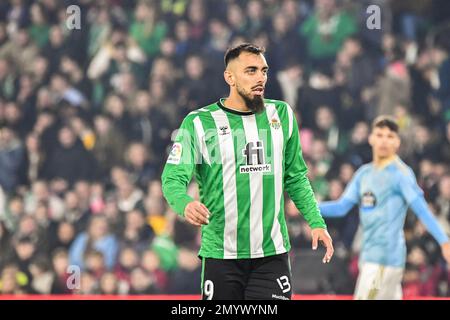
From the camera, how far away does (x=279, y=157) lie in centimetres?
486

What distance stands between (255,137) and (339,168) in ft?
17.8

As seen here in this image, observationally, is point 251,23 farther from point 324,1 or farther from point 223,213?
point 223,213

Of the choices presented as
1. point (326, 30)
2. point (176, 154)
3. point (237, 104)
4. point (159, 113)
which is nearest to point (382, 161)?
point (237, 104)

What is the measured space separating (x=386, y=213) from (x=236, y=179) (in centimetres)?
278

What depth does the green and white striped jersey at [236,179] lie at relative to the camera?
15.7ft

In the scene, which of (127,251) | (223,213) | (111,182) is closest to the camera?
(223,213)

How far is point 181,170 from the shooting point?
4.72 meters

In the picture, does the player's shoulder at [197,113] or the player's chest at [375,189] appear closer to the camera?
the player's shoulder at [197,113]

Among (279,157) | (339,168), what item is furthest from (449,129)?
(279,157)

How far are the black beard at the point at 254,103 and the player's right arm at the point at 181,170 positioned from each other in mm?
291

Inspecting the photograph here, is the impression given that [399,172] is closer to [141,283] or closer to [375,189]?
[375,189]

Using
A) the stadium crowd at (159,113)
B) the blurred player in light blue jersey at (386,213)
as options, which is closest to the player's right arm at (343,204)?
the blurred player in light blue jersey at (386,213)

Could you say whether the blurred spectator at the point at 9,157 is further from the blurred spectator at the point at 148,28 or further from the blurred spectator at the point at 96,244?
the blurred spectator at the point at 148,28
